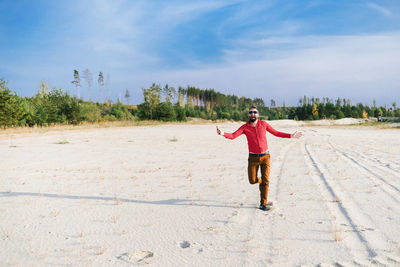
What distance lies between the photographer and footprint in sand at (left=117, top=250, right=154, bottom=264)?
3611mm

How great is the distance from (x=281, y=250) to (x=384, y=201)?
3.70m

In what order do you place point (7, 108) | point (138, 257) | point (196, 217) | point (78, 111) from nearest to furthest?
point (138, 257) < point (196, 217) < point (7, 108) < point (78, 111)

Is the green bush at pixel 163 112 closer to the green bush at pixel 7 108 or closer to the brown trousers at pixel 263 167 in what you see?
the green bush at pixel 7 108

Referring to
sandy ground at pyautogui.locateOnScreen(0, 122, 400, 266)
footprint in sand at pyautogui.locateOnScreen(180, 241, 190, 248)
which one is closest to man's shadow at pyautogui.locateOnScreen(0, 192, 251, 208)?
sandy ground at pyautogui.locateOnScreen(0, 122, 400, 266)

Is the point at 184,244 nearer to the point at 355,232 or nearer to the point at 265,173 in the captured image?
the point at 265,173

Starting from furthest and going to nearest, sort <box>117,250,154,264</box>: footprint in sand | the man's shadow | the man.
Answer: the man's shadow → the man → <box>117,250,154,264</box>: footprint in sand

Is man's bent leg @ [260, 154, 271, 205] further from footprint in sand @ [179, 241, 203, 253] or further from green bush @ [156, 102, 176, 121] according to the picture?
green bush @ [156, 102, 176, 121]

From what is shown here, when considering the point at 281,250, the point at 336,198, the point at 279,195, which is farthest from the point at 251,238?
the point at 336,198

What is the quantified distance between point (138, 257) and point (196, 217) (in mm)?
1712

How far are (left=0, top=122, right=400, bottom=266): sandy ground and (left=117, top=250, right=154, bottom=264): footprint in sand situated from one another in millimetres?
26

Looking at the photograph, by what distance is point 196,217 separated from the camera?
520cm

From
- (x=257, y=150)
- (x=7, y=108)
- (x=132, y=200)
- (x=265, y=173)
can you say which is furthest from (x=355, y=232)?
(x=7, y=108)

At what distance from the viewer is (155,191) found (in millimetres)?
7023

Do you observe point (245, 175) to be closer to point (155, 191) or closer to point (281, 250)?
point (155, 191)
